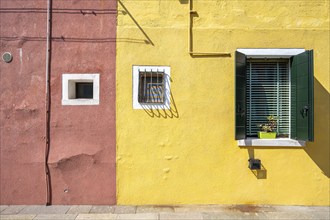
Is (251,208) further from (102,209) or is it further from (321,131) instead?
(102,209)

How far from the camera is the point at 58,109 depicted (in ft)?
16.2

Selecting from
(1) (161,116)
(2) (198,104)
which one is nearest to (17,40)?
(1) (161,116)

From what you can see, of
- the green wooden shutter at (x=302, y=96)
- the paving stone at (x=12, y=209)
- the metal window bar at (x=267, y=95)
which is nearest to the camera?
the green wooden shutter at (x=302, y=96)

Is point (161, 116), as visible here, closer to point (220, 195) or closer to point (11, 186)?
point (220, 195)

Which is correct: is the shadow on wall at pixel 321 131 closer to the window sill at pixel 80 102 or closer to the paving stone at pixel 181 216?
the paving stone at pixel 181 216

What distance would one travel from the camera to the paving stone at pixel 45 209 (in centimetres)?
464

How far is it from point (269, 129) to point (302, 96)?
31.4 inches

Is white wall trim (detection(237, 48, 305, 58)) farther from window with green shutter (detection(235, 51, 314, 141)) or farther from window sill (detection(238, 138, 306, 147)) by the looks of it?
window sill (detection(238, 138, 306, 147))

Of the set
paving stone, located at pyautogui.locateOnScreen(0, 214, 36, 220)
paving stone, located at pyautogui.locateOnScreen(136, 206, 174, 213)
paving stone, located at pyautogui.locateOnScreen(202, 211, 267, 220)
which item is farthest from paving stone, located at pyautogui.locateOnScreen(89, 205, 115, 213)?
paving stone, located at pyautogui.locateOnScreen(202, 211, 267, 220)

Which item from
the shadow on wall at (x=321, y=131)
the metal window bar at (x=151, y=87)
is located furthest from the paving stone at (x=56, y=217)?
the shadow on wall at (x=321, y=131)

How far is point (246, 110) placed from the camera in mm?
5039

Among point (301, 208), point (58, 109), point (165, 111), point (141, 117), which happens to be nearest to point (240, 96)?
point (165, 111)

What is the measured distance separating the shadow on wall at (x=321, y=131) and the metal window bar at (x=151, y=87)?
279cm

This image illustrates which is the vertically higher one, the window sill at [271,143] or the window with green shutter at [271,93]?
the window with green shutter at [271,93]
